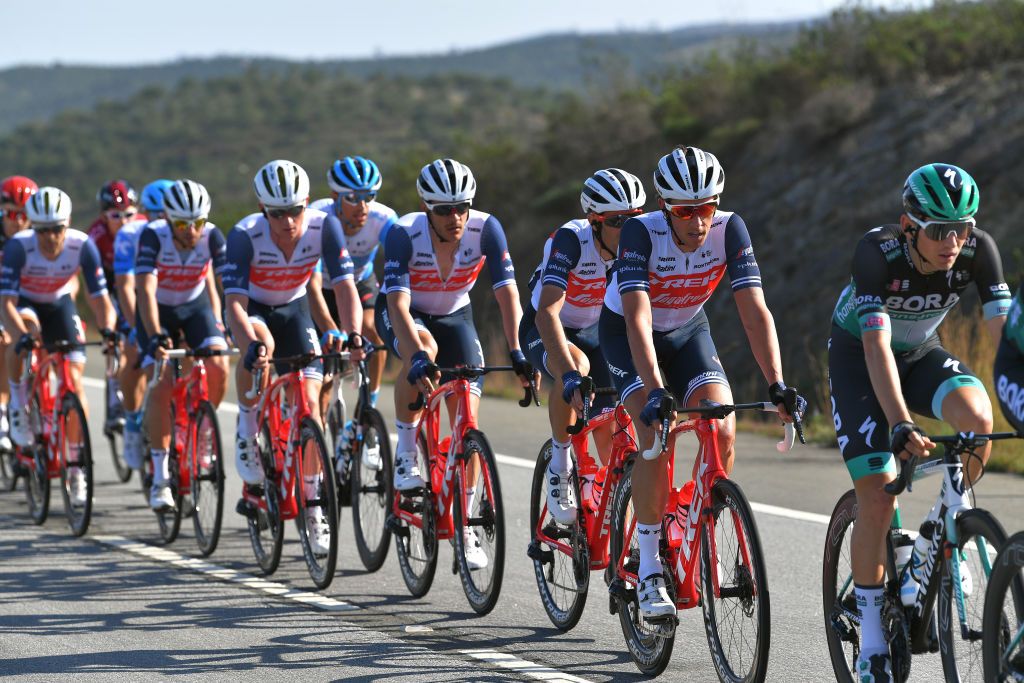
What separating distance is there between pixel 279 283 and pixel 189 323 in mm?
1515

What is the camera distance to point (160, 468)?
9.95 meters

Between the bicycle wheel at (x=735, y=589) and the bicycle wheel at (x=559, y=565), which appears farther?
the bicycle wheel at (x=559, y=565)

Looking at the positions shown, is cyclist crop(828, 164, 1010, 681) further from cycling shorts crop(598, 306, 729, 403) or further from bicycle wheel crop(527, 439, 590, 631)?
bicycle wheel crop(527, 439, 590, 631)

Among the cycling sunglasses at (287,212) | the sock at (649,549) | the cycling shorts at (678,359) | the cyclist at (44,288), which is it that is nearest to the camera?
the sock at (649,549)

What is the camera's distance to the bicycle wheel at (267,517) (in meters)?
8.82

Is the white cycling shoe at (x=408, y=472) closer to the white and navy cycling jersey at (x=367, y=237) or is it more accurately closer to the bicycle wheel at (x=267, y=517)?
the bicycle wheel at (x=267, y=517)

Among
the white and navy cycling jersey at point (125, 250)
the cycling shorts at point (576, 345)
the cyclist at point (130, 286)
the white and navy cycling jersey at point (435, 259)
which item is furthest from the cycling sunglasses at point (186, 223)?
the cycling shorts at point (576, 345)

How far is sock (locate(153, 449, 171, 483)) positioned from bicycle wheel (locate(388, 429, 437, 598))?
2178 mm

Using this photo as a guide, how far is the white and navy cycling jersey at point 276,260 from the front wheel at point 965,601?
4893mm

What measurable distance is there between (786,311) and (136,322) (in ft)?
45.6

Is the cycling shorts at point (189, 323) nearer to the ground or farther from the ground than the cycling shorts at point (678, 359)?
farther from the ground

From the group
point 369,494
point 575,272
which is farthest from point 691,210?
point 369,494

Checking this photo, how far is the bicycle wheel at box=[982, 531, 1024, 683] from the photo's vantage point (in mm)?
4637

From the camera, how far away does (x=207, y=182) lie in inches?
3364
